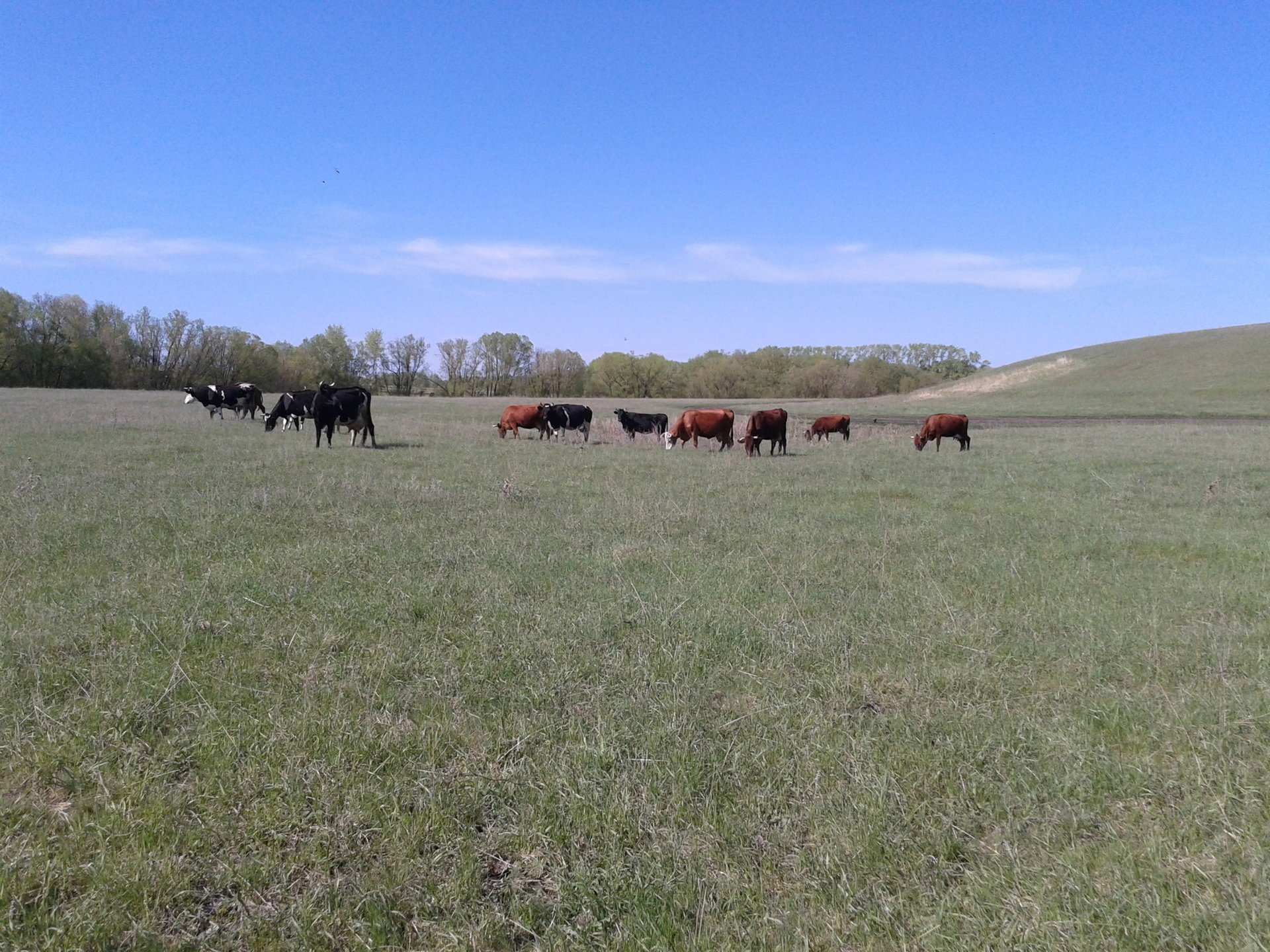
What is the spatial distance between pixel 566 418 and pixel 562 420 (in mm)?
175

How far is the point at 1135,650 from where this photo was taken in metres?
6.01

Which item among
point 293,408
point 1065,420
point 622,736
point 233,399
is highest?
point 233,399

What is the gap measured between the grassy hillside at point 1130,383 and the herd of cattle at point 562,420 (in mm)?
23055

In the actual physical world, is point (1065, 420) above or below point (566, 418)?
below

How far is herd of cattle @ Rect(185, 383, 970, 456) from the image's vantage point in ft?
72.7

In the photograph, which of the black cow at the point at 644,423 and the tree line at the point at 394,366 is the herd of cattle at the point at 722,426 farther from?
the tree line at the point at 394,366

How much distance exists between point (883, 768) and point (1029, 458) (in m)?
19.0

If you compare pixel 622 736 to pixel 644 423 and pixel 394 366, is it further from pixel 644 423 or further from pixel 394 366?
pixel 394 366

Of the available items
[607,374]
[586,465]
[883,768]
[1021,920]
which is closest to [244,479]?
[586,465]

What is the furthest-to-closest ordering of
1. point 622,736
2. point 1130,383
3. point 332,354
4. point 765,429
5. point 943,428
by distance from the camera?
1. point 332,354
2. point 1130,383
3. point 943,428
4. point 765,429
5. point 622,736

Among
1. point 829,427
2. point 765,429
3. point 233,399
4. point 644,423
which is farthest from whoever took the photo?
point 233,399

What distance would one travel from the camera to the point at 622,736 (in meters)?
4.55

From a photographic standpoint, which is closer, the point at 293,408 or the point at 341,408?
the point at 341,408

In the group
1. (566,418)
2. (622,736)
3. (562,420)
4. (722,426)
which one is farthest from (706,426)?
(622,736)
